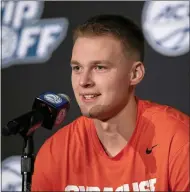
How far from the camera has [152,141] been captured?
4.52ft

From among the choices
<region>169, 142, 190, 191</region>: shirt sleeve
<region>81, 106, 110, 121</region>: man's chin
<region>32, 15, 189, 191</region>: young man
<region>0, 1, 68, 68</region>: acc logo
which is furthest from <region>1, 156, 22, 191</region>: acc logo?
<region>169, 142, 190, 191</region>: shirt sleeve

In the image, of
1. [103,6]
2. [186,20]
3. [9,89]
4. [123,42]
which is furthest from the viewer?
[9,89]

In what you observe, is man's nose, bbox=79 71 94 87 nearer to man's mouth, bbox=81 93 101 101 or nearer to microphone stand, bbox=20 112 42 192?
man's mouth, bbox=81 93 101 101

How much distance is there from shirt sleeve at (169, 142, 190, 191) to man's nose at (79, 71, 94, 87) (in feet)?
1.23

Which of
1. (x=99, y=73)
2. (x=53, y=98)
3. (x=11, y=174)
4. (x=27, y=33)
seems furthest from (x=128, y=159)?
(x=27, y=33)

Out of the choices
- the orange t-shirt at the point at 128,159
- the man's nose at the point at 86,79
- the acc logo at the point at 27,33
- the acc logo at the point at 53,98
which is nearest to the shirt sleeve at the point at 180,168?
the orange t-shirt at the point at 128,159

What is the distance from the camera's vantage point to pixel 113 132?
54.7 inches

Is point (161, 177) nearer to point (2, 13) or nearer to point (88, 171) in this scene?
point (88, 171)

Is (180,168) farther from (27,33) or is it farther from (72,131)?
(27,33)

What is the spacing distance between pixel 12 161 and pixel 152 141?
70 cm

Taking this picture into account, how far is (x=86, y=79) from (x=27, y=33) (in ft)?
2.05

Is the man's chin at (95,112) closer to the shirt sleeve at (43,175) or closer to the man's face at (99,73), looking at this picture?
the man's face at (99,73)

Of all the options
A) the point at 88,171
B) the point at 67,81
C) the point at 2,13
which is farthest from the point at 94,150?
the point at 2,13

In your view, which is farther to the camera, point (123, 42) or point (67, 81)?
point (67, 81)
